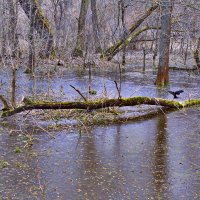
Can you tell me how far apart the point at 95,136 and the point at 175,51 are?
20465 mm

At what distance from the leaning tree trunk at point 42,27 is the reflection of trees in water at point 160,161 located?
10.7m

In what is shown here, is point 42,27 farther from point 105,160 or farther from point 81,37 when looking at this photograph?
point 105,160

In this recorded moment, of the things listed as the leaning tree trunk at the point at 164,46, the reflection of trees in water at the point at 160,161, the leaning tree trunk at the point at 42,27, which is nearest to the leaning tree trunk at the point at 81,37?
the leaning tree trunk at the point at 42,27

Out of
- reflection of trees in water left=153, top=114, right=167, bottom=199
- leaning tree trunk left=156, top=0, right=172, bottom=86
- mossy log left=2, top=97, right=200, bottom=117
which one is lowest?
reflection of trees in water left=153, top=114, right=167, bottom=199

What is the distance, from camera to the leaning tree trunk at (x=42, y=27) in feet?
65.0

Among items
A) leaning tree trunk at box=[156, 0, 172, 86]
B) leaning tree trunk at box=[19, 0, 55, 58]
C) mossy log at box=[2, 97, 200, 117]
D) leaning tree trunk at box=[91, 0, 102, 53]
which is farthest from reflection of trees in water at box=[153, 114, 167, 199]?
leaning tree trunk at box=[91, 0, 102, 53]

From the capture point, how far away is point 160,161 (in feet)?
25.5

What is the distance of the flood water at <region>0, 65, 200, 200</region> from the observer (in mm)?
6332

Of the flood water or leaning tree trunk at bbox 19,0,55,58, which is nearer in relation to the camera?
the flood water

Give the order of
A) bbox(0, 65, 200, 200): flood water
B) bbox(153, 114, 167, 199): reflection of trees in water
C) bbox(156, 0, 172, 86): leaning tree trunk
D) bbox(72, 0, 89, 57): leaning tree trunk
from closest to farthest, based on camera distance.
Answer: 1. bbox(0, 65, 200, 200): flood water
2. bbox(153, 114, 167, 199): reflection of trees in water
3. bbox(156, 0, 172, 86): leaning tree trunk
4. bbox(72, 0, 89, 57): leaning tree trunk

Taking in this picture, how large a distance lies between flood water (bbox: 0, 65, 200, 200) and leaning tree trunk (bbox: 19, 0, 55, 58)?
9675mm

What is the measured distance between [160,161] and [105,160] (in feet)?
3.21

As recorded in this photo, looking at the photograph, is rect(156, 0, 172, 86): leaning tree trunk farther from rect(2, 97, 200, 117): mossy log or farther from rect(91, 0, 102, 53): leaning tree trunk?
rect(91, 0, 102, 53): leaning tree trunk

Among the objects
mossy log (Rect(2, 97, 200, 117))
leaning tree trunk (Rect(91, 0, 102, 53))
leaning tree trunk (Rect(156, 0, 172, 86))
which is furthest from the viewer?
leaning tree trunk (Rect(91, 0, 102, 53))
